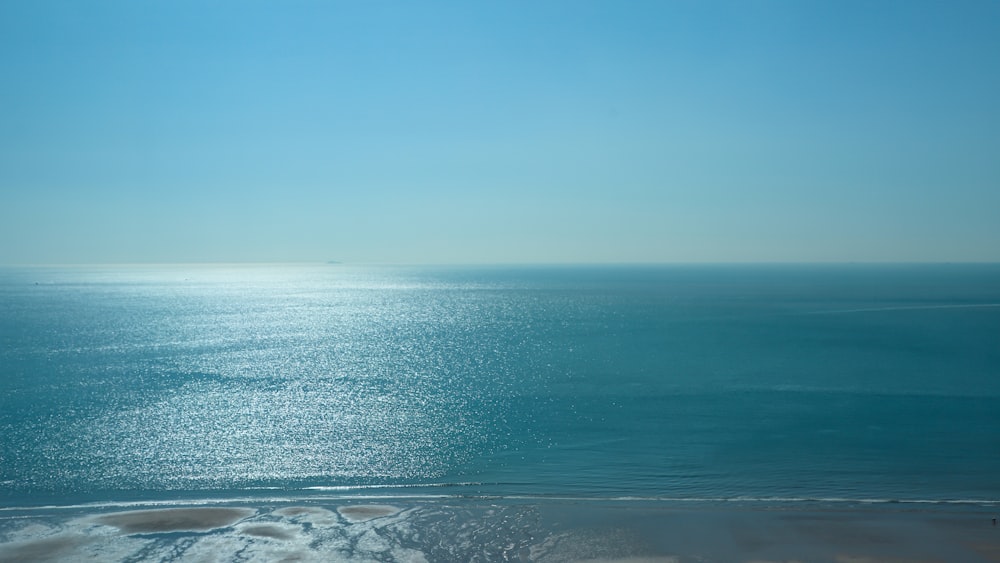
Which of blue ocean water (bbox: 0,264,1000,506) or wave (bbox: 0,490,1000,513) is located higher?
blue ocean water (bbox: 0,264,1000,506)

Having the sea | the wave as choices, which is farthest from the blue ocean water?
the wave

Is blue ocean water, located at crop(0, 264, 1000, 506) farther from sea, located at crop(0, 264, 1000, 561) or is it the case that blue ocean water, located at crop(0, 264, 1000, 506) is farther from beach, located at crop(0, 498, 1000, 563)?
beach, located at crop(0, 498, 1000, 563)

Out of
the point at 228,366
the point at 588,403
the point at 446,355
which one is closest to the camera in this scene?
the point at 588,403

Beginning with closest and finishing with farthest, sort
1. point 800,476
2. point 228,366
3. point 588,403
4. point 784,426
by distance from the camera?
point 800,476 < point 784,426 < point 588,403 < point 228,366

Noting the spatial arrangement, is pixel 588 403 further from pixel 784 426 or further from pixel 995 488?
pixel 995 488

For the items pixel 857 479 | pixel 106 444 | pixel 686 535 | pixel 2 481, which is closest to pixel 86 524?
pixel 2 481

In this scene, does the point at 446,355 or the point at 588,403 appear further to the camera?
the point at 446,355
